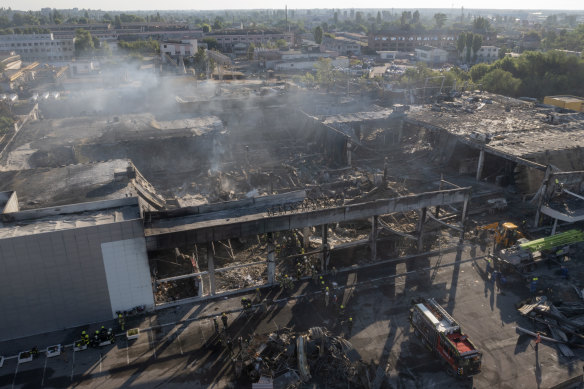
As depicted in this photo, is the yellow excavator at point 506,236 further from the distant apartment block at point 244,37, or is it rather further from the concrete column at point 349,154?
the distant apartment block at point 244,37

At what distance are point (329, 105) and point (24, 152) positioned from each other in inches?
1210

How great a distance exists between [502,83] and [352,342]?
54593 mm

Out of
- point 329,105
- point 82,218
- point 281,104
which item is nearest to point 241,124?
point 281,104

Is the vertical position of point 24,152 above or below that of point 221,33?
below

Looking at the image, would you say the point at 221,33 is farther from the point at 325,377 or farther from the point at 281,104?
the point at 325,377

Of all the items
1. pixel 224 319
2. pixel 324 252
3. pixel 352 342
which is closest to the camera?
pixel 352 342

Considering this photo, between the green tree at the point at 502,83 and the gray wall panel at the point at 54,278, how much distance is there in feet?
189

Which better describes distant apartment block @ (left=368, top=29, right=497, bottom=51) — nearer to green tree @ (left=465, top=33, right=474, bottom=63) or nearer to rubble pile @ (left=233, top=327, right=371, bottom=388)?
green tree @ (left=465, top=33, right=474, bottom=63)

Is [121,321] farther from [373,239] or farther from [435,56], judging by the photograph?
[435,56]

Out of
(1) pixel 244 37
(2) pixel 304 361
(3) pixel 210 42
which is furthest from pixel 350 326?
(1) pixel 244 37

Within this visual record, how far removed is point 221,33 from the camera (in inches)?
4879

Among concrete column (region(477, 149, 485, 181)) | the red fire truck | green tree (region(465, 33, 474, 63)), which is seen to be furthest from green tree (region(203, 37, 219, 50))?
the red fire truck

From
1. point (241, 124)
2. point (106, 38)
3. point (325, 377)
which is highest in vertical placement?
point (106, 38)

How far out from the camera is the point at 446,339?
1498 cm
